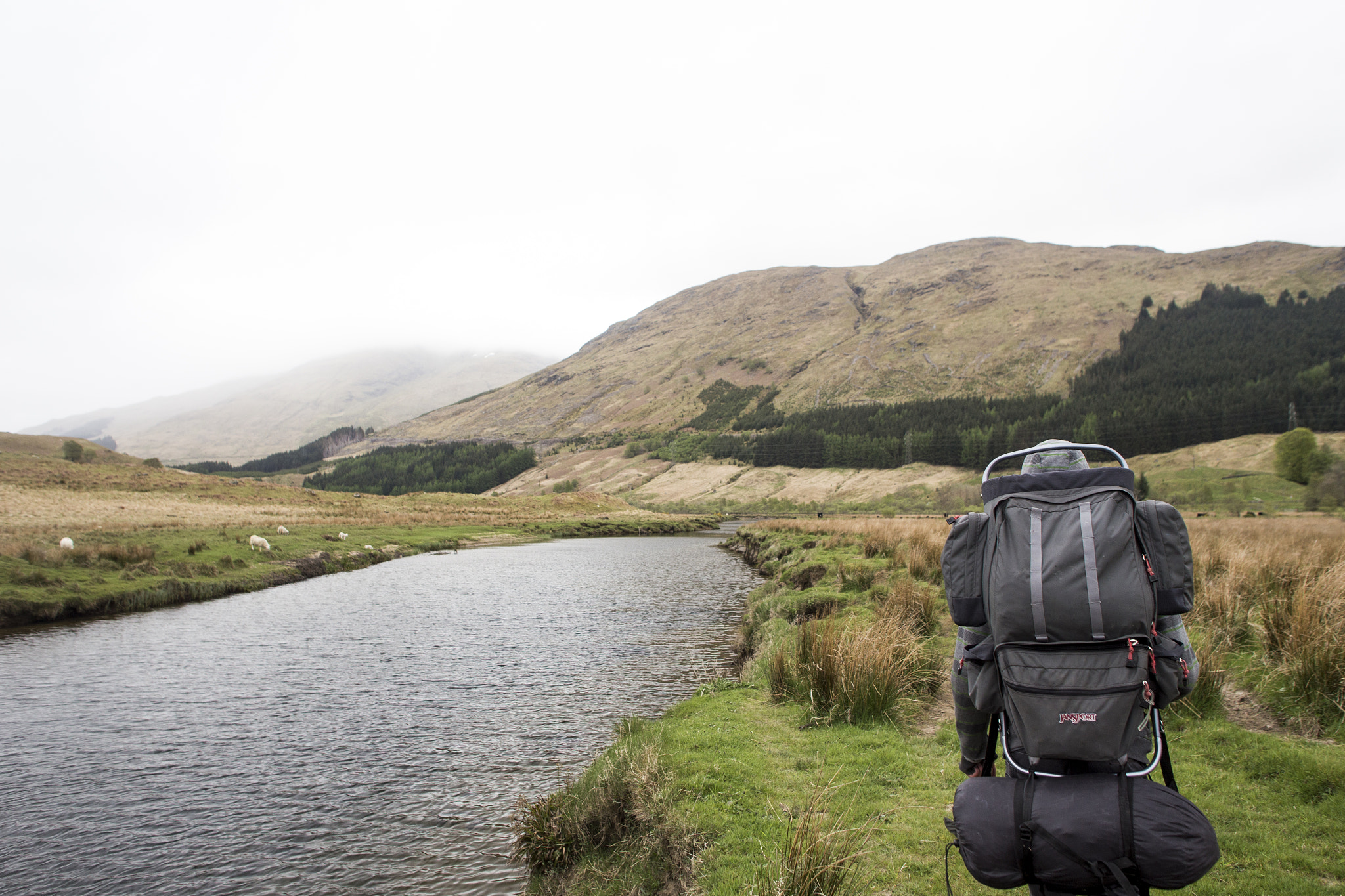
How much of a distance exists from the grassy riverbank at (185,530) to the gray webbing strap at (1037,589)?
25951 mm

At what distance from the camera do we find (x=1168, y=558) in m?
3.09

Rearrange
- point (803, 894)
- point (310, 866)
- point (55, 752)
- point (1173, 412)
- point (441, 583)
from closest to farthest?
point (803, 894)
point (310, 866)
point (55, 752)
point (441, 583)
point (1173, 412)

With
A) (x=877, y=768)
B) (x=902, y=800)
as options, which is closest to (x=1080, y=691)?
(x=902, y=800)

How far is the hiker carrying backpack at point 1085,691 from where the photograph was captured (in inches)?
109

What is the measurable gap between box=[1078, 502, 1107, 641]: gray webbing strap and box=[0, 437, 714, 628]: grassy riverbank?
2619 cm

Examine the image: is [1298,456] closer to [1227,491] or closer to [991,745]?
[1227,491]

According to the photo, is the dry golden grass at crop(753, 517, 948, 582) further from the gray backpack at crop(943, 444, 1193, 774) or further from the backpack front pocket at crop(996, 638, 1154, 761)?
the backpack front pocket at crop(996, 638, 1154, 761)

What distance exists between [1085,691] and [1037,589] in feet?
1.71

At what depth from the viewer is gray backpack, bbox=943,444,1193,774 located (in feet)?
9.49

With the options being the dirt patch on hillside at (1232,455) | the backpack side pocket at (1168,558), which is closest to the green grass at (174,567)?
the backpack side pocket at (1168,558)

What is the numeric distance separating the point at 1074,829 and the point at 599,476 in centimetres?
14944

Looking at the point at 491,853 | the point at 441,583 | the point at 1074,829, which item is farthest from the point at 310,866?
the point at 441,583

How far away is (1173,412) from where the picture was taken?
101062 mm

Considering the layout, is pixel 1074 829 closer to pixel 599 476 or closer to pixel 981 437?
pixel 981 437
